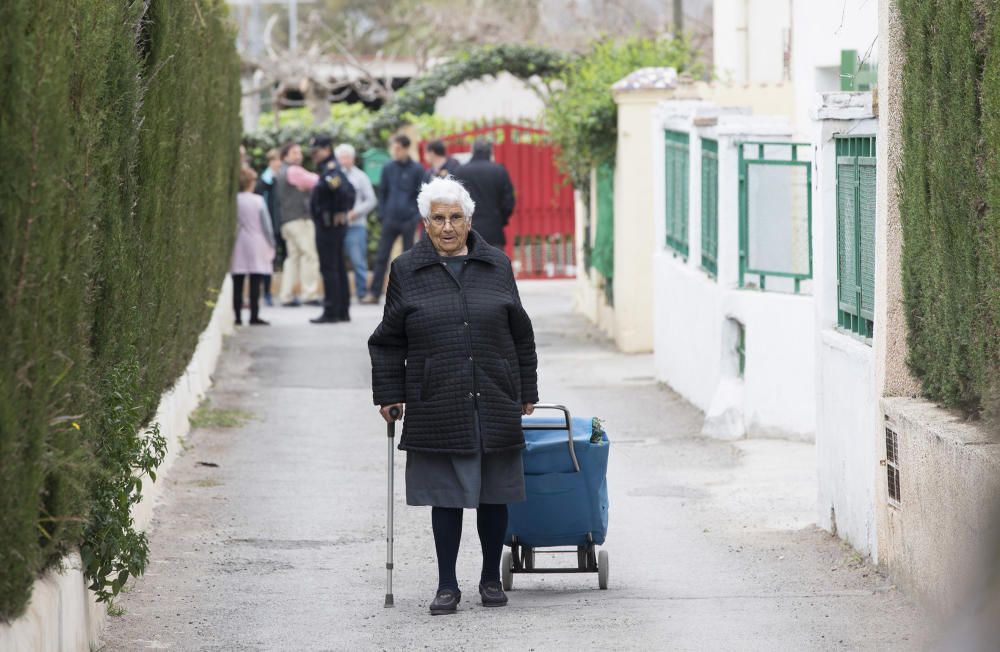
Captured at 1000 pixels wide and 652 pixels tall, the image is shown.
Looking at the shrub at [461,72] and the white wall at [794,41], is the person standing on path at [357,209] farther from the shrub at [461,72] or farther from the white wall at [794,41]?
the white wall at [794,41]

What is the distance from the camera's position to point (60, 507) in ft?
18.4

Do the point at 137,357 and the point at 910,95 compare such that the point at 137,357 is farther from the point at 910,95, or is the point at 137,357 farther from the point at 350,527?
the point at 910,95

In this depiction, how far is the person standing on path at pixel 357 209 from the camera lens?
21.0 meters

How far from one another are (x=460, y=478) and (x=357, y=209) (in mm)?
14578

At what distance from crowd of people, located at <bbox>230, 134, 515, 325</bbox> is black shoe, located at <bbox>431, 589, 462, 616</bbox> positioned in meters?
10.2

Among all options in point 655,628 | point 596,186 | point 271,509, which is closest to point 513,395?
point 655,628

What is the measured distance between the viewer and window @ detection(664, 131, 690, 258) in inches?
583

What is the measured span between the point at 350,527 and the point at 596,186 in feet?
32.5

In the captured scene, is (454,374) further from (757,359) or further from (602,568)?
(757,359)

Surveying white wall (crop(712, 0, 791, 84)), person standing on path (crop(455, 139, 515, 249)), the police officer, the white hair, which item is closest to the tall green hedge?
the white hair

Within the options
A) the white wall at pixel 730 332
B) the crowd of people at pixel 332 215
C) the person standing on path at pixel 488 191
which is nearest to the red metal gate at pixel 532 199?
the crowd of people at pixel 332 215

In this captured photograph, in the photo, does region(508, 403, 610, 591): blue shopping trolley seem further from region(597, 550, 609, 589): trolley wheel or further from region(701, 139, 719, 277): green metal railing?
region(701, 139, 719, 277): green metal railing

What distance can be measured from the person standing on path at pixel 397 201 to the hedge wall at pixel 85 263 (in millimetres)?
10408

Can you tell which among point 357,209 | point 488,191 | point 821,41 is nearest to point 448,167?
point 488,191
